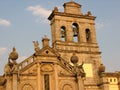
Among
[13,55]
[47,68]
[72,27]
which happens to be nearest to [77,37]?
[72,27]

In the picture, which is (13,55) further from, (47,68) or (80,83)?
(80,83)

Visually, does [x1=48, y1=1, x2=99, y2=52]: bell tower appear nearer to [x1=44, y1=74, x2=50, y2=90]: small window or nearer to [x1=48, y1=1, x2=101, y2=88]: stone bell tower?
[x1=48, y1=1, x2=101, y2=88]: stone bell tower

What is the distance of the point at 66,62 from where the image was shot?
34844mm

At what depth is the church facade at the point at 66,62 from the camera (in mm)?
32344

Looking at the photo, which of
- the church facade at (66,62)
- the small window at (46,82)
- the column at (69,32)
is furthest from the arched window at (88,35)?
the small window at (46,82)

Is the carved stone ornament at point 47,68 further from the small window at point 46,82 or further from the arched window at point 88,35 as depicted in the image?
the arched window at point 88,35

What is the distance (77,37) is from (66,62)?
834 centimetres

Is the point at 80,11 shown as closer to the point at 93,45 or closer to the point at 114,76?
the point at 93,45

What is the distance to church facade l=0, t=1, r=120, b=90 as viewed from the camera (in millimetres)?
32344

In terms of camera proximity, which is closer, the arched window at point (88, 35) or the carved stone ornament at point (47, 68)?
the carved stone ornament at point (47, 68)

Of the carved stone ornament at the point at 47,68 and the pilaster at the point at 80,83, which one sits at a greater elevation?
the carved stone ornament at the point at 47,68

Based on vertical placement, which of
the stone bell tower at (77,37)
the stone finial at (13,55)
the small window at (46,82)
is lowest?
the small window at (46,82)

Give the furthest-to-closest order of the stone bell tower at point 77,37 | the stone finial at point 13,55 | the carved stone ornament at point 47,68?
the stone bell tower at point 77,37, the carved stone ornament at point 47,68, the stone finial at point 13,55

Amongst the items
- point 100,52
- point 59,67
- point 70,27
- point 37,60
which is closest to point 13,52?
point 37,60
